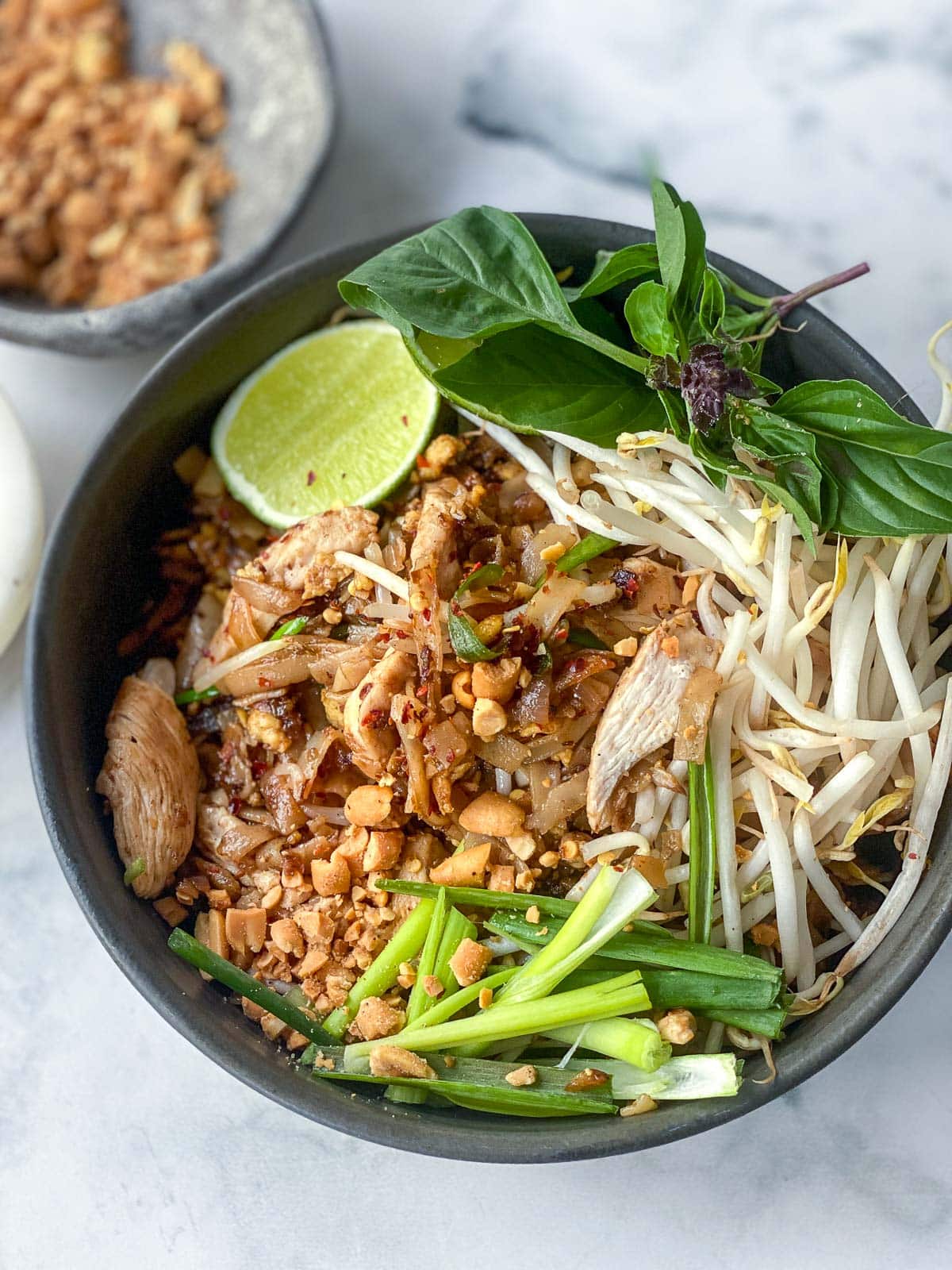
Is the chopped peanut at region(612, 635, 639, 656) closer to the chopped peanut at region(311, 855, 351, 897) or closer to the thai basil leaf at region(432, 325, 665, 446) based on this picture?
the thai basil leaf at region(432, 325, 665, 446)

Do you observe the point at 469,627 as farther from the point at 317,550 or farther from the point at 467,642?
the point at 317,550

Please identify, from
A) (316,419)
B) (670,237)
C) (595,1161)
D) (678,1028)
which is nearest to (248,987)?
(678,1028)

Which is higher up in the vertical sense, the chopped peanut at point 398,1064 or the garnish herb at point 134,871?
the garnish herb at point 134,871

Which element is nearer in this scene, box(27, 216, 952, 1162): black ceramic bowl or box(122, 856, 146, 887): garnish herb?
box(27, 216, 952, 1162): black ceramic bowl

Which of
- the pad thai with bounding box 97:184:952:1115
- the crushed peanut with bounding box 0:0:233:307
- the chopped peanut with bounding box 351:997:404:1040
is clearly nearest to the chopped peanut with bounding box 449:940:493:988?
the pad thai with bounding box 97:184:952:1115

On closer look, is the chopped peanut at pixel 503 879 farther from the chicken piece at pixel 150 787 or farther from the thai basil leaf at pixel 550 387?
the thai basil leaf at pixel 550 387

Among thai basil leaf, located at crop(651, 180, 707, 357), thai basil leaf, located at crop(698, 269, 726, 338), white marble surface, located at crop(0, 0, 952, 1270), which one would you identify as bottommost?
white marble surface, located at crop(0, 0, 952, 1270)

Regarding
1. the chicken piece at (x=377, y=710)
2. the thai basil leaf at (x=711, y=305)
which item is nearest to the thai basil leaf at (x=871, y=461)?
the thai basil leaf at (x=711, y=305)
